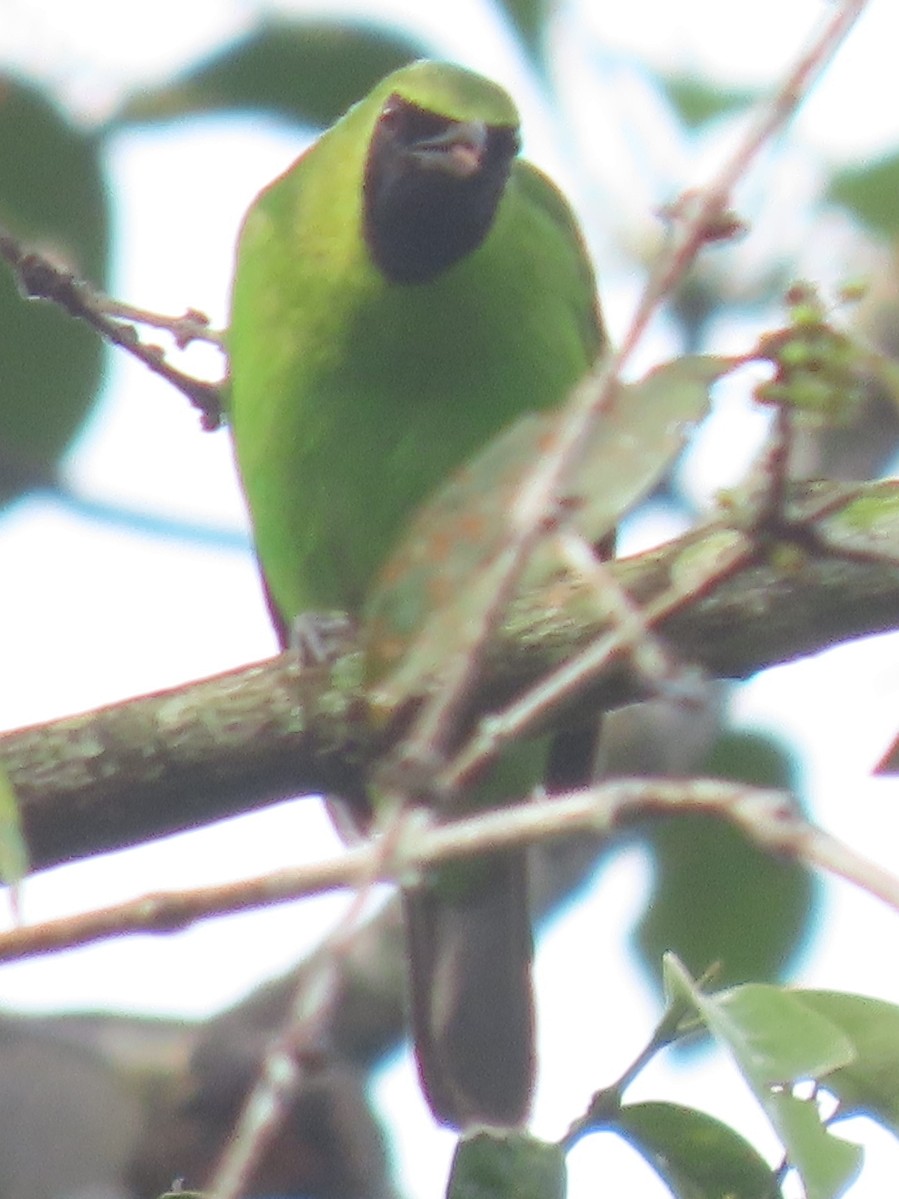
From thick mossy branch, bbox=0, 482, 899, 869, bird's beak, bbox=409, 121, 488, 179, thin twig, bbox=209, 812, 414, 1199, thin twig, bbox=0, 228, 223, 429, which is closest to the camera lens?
thin twig, bbox=209, 812, 414, 1199

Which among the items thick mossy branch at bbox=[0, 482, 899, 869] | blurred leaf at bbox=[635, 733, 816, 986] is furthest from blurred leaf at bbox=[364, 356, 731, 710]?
blurred leaf at bbox=[635, 733, 816, 986]

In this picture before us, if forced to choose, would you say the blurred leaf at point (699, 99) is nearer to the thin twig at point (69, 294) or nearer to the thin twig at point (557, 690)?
the thin twig at point (69, 294)

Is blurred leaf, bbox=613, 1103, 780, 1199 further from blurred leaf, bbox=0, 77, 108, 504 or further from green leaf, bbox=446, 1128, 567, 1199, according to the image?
blurred leaf, bbox=0, 77, 108, 504

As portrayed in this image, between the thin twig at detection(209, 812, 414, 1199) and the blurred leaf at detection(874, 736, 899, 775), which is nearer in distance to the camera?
the thin twig at detection(209, 812, 414, 1199)

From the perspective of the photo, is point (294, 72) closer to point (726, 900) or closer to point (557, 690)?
point (726, 900)

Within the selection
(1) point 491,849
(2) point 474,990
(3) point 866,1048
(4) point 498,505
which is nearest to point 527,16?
(2) point 474,990

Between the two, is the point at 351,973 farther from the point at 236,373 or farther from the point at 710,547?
the point at 710,547

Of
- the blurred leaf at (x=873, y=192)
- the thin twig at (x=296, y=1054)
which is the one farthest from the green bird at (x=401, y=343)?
the thin twig at (x=296, y=1054)
